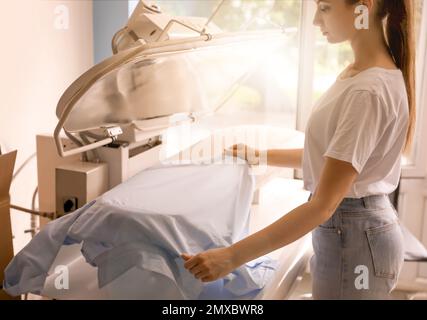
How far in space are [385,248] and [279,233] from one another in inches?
13.3

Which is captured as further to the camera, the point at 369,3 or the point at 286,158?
the point at 286,158

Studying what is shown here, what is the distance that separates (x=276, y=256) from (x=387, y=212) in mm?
367

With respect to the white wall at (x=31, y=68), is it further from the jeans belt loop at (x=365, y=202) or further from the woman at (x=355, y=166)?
the jeans belt loop at (x=365, y=202)

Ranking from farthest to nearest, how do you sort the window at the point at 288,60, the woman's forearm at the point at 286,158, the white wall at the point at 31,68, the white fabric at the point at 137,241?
1. the window at the point at 288,60
2. the white wall at the point at 31,68
3. the woman's forearm at the point at 286,158
4. the white fabric at the point at 137,241

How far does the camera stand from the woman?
1.12m

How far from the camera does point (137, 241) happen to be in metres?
1.23

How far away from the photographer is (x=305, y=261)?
166 centimetres

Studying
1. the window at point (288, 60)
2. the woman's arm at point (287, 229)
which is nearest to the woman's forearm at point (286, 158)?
the woman's arm at point (287, 229)

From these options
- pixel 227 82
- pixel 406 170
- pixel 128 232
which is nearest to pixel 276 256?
pixel 128 232

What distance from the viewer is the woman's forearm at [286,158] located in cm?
172

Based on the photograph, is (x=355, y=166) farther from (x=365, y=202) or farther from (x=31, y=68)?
(x=31, y=68)

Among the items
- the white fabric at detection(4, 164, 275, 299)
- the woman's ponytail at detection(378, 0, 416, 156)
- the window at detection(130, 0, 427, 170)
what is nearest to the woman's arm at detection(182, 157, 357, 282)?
the white fabric at detection(4, 164, 275, 299)

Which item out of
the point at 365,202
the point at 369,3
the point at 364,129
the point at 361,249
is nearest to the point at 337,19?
the point at 369,3

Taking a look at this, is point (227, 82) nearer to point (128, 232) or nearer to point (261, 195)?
point (261, 195)
